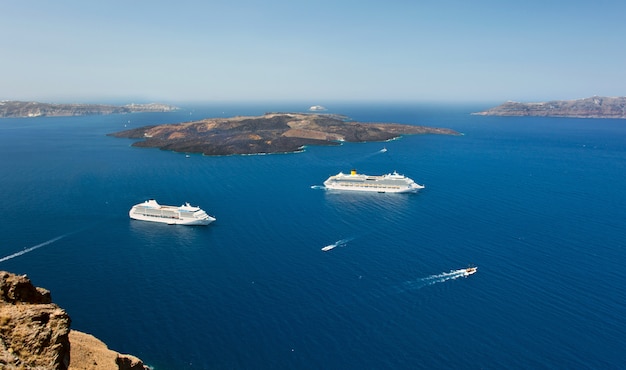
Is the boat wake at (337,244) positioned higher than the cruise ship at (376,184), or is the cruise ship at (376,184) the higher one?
the cruise ship at (376,184)

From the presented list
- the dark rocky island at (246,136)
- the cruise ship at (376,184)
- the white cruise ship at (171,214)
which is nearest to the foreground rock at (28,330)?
the white cruise ship at (171,214)

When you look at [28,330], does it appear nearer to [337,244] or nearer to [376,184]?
[337,244]

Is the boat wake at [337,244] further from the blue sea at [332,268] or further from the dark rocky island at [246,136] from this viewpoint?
the dark rocky island at [246,136]

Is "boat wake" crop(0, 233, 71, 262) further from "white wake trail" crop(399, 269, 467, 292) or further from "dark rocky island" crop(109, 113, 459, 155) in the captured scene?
"dark rocky island" crop(109, 113, 459, 155)

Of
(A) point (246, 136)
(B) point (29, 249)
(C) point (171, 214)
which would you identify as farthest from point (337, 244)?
(A) point (246, 136)

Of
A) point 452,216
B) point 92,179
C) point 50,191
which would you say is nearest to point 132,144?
point 92,179

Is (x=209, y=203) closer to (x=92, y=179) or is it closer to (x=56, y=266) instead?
(x=56, y=266)

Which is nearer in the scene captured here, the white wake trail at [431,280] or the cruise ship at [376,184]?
the white wake trail at [431,280]
